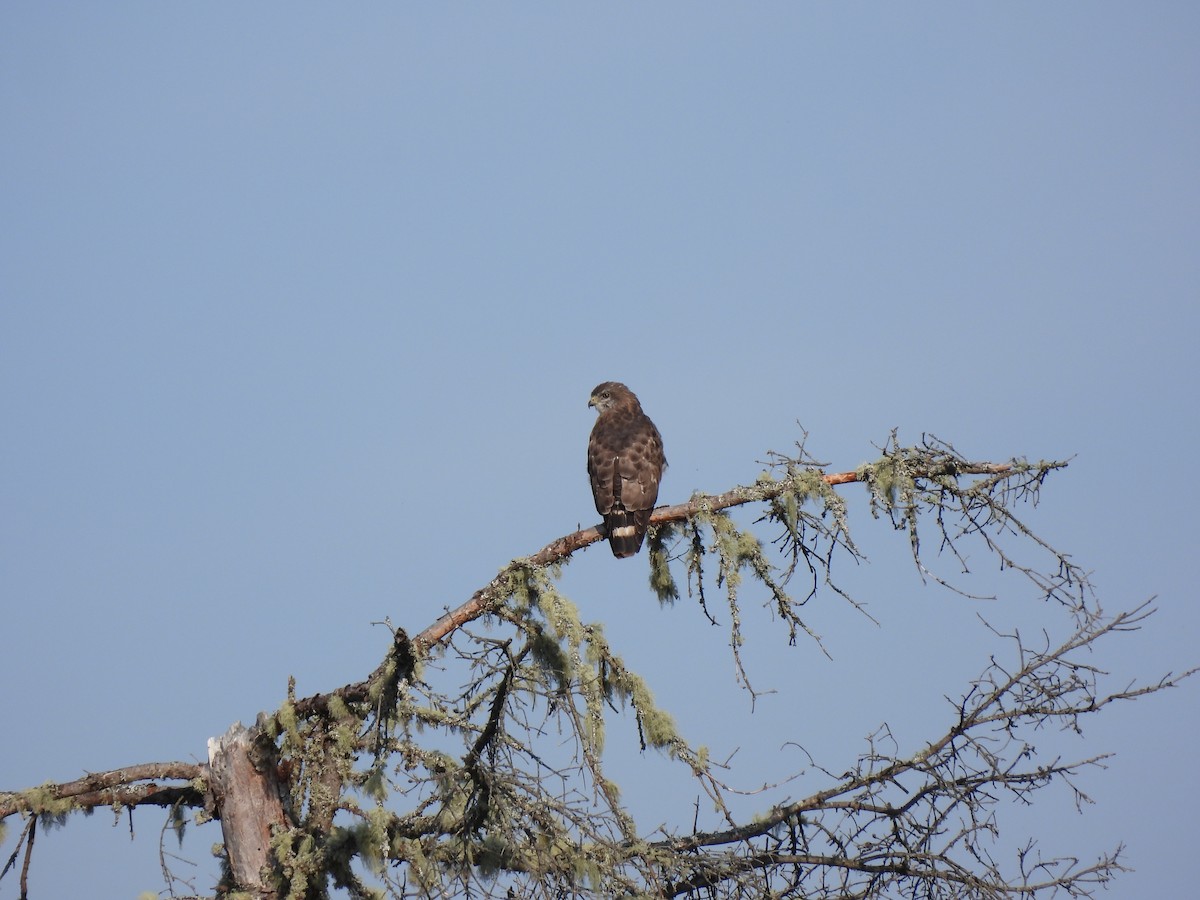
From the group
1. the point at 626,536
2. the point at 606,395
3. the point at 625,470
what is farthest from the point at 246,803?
the point at 606,395

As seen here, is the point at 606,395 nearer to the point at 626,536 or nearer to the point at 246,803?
the point at 626,536

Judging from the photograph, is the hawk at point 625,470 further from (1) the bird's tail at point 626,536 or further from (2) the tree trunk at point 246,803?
(2) the tree trunk at point 246,803

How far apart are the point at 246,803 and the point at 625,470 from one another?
136 inches

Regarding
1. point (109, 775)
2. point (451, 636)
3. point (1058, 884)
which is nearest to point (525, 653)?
point (451, 636)

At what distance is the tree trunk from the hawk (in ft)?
7.96

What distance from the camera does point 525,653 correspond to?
608 cm

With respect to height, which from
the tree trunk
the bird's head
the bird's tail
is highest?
the bird's head

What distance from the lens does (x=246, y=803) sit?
6.85 m

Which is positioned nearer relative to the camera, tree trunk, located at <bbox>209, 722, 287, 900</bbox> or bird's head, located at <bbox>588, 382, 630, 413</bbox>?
tree trunk, located at <bbox>209, 722, 287, 900</bbox>

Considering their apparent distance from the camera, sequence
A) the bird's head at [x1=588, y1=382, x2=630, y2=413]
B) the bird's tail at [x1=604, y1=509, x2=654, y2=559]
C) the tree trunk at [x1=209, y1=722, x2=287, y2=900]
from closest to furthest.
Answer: the tree trunk at [x1=209, y1=722, x2=287, y2=900] → the bird's tail at [x1=604, y1=509, x2=654, y2=559] → the bird's head at [x1=588, y1=382, x2=630, y2=413]

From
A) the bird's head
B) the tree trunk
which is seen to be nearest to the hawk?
the bird's head

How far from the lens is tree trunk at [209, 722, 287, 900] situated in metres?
6.80


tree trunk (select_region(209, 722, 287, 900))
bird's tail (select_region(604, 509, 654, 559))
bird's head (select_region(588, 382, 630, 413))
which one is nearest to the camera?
tree trunk (select_region(209, 722, 287, 900))

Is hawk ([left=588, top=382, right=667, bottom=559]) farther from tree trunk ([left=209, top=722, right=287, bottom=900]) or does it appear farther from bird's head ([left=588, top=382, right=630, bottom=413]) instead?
tree trunk ([left=209, top=722, right=287, bottom=900])
